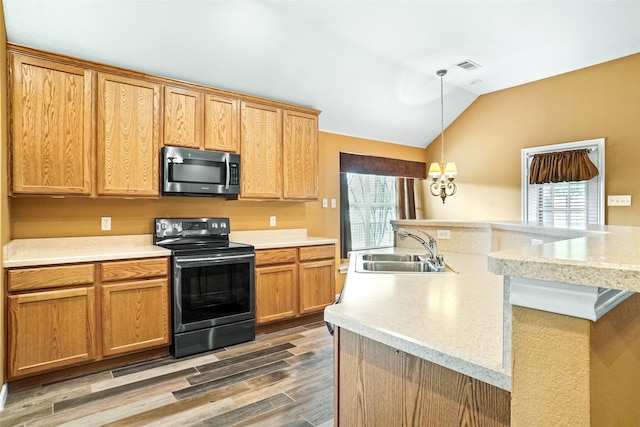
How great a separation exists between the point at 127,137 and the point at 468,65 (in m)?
3.63

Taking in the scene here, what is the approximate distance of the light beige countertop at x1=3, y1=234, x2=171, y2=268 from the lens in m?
2.45

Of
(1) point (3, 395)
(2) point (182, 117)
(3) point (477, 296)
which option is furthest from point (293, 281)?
(3) point (477, 296)

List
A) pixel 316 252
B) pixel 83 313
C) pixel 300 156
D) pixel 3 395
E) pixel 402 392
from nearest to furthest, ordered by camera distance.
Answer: pixel 402 392
pixel 3 395
pixel 83 313
pixel 316 252
pixel 300 156

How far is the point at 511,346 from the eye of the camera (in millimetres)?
667

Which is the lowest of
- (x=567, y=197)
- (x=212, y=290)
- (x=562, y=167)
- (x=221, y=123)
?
(x=212, y=290)

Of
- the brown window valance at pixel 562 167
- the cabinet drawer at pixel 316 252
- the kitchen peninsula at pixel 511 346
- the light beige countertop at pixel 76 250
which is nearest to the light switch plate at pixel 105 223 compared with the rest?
the light beige countertop at pixel 76 250

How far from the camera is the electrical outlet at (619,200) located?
3.86m

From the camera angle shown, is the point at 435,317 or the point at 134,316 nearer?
the point at 435,317

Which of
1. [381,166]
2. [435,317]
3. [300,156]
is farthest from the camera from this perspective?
[381,166]

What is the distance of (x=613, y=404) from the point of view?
0.67 meters

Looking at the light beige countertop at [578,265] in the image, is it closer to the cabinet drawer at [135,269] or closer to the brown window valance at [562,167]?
the cabinet drawer at [135,269]

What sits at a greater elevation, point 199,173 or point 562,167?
point 562,167

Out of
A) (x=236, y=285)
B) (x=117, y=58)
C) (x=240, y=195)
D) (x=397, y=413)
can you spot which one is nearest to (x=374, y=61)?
(x=240, y=195)

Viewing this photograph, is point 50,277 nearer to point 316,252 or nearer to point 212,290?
point 212,290
